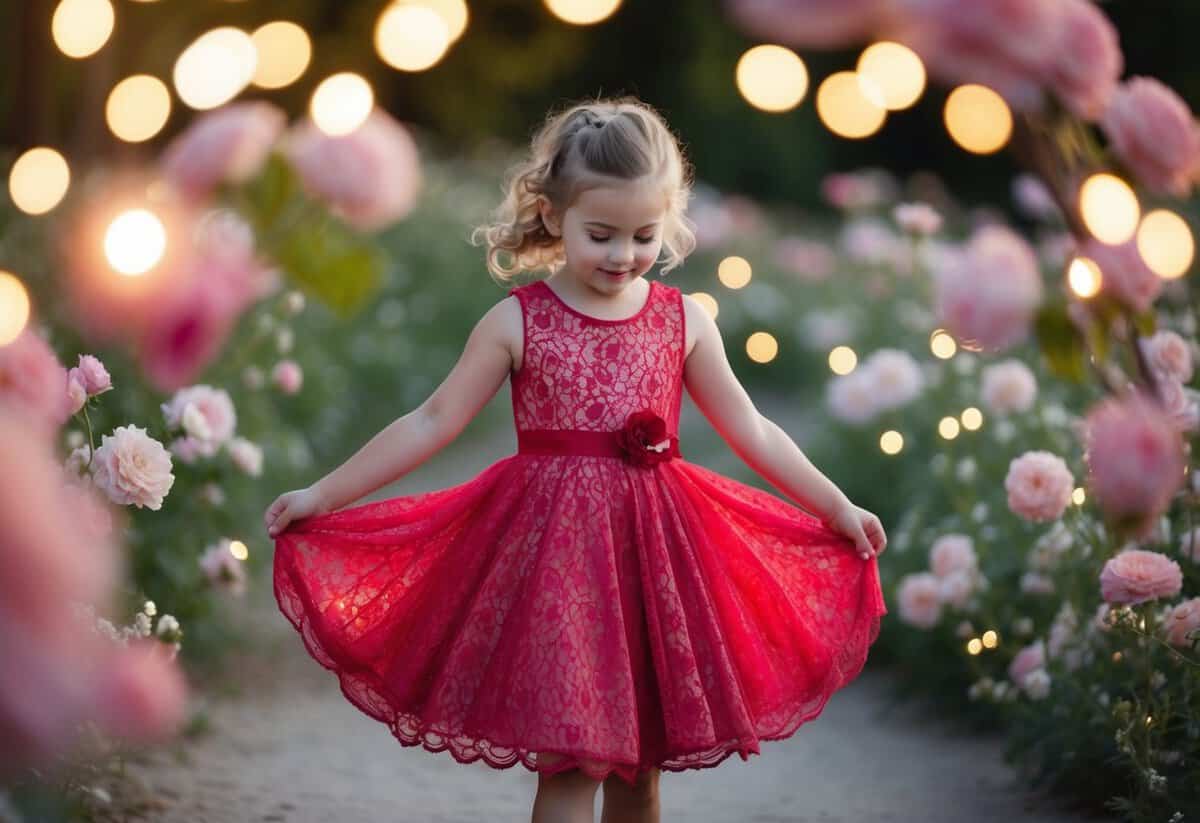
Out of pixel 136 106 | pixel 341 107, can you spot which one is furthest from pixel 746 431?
pixel 136 106

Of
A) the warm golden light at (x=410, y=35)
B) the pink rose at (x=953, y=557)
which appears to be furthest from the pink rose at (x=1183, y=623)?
the warm golden light at (x=410, y=35)

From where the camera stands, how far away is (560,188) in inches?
94.2

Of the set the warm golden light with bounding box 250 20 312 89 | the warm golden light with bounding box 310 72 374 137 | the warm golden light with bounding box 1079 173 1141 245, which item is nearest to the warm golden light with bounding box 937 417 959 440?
the warm golden light with bounding box 1079 173 1141 245

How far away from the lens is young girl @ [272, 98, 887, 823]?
85.9 inches

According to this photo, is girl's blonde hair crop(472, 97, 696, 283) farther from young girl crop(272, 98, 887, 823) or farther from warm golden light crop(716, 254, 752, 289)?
warm golden light crop(716, 254, 752, 289)

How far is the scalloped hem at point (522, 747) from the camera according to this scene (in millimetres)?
2123

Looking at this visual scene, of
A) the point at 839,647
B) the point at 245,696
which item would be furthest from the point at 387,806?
the point at 839,647

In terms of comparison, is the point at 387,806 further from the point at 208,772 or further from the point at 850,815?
the point at 850,815

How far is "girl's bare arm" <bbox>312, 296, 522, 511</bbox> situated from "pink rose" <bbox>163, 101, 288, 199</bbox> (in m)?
1.00

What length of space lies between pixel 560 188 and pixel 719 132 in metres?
15.4

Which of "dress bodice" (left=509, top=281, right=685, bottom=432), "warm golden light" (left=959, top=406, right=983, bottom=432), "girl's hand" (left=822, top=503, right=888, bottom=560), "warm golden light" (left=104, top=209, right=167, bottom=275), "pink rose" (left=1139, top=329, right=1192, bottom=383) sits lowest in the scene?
"warm golden light" (left=959, top=406, right=983, bottom=432)

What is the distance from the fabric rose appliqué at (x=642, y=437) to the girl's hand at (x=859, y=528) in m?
0.38

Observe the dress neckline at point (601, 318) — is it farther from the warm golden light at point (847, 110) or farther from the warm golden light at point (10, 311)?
the warm golden light at point (847, 110)

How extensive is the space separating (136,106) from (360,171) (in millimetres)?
6323
